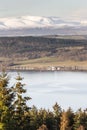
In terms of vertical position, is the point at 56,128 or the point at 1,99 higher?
the point at 1,99

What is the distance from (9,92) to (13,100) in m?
0.41

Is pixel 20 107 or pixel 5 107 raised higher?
pixel 5 107

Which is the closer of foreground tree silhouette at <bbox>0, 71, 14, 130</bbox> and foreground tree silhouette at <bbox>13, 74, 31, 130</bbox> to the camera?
foreground tree silhouette at <bbox>0, 71, 14, 130</bbox>

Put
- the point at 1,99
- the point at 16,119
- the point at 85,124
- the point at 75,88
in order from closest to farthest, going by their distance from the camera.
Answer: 1. the point at 1,99
2. the point at 16,119
3. the point at 85,124
4. the point at 75,88

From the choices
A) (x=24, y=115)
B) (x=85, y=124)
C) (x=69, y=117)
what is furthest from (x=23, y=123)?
(x=85, y=124)

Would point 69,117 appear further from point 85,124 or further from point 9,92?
point 9,92

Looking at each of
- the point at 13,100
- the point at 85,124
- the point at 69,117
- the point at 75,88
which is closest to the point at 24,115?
the point at 13,100

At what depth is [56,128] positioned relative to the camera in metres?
40.6

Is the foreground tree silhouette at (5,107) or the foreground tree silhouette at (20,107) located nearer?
the foreground tree silhouette at (5,107)

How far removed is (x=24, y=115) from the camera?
2577 cm

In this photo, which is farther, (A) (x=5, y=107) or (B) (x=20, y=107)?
(B) (x=20, y=107)

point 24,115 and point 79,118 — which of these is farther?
point 79,118

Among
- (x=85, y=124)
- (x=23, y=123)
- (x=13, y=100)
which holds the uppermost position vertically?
(x=13, y=100)

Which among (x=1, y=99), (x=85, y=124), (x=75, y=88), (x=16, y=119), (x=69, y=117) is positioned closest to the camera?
(x=1, y=99)
